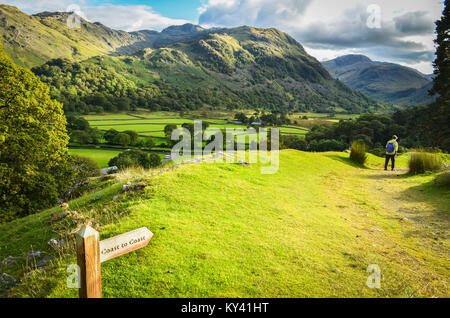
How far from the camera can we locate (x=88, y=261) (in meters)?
3.67

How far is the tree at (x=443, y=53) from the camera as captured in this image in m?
41.6

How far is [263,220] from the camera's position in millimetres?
8891

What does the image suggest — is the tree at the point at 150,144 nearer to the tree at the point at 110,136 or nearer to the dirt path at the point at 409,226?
the tree at the point at 110,136

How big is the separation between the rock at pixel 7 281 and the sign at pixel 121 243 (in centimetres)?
364

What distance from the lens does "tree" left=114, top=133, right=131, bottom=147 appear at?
260ft

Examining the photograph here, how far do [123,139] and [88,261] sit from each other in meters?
81.3

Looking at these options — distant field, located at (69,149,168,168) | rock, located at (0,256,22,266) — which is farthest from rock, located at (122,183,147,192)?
distant field, located at (69,149,168,168)

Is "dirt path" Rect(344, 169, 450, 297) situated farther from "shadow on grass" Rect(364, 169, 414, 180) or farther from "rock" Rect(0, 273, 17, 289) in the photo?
"rock" Rect(0, 273, 17, 289)

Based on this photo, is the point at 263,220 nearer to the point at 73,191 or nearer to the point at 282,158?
the point at 282,158

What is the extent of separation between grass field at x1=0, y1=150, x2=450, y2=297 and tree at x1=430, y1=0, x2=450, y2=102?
4134 cm

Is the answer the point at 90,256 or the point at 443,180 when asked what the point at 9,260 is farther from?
the point at 443,180

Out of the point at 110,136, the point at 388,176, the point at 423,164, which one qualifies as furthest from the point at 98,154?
the point at 423,164
